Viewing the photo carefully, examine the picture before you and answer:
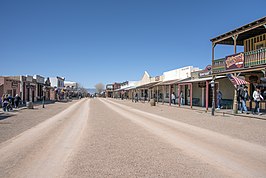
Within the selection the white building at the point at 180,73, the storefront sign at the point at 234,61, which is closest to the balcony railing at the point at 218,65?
the storefront sign at the point at 234,61

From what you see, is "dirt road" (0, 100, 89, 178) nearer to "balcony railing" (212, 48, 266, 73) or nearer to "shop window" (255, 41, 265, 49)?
"balcony railing" (212, 48, 266, 73)

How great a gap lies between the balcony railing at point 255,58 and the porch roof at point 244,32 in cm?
175

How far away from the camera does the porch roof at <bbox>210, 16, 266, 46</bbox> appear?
1775 centimetres

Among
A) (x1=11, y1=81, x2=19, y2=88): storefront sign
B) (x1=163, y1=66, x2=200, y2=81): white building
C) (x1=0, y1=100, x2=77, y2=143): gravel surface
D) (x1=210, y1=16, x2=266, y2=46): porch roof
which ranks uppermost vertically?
(x1=210, y1=16, x2=266, y2=46): porch roof

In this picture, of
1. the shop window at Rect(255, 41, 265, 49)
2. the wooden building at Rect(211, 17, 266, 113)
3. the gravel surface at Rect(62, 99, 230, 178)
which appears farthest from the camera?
the shop window at Rect(255, 41, 265, 49)

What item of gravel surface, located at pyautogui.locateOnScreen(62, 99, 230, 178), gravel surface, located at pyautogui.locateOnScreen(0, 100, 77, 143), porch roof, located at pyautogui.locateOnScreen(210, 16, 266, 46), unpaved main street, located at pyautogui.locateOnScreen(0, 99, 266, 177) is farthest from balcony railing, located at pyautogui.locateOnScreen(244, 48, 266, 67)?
gravel surface, located at pyautogui.locateOnScreen(0, 100, 77, 143)

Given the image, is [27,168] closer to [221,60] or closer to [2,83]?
[221,60]

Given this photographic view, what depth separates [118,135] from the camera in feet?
31.0

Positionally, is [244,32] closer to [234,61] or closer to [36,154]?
[234,61]

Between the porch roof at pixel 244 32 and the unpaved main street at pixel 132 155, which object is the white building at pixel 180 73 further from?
the unpaved main street at pixel 132 155

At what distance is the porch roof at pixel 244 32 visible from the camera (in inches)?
699

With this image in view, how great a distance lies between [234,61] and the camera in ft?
67.1

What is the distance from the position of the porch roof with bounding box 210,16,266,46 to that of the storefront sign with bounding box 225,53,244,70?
5.85 ft

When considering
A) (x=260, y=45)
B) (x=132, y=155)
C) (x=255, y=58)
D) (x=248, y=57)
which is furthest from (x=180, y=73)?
(x=132, y=155)
